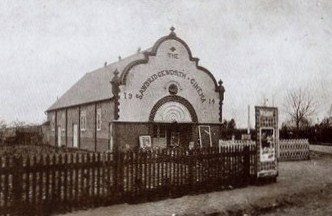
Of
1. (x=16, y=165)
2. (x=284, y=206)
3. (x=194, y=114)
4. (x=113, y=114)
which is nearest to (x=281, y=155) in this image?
(x=194, y=114)

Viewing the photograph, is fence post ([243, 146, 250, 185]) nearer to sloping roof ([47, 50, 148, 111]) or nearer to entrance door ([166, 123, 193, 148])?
entrance door ([166, 123, 193, 148])

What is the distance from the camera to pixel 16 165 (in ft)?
31.7

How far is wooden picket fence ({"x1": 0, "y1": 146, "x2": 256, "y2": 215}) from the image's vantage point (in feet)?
32.2

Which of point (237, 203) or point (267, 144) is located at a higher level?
point (267, 144)

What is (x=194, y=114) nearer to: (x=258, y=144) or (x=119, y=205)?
(x=258, y=144)

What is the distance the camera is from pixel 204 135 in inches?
1174

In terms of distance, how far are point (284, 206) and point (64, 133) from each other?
105 feet

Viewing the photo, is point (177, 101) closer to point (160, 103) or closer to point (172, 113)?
point (172, 113)

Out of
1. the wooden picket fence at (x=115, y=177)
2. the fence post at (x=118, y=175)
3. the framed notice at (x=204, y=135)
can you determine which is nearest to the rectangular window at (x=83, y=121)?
the framed notice at (x=204, y=135)

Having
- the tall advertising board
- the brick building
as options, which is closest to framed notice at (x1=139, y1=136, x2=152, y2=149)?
the brick building

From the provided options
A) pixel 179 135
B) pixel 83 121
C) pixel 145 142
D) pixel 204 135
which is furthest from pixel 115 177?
pixel 83 121

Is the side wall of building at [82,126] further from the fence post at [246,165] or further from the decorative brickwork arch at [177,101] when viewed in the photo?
the fence post at [246,165]

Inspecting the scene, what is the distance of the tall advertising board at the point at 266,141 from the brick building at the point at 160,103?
1226cm

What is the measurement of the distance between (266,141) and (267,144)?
13 cm
